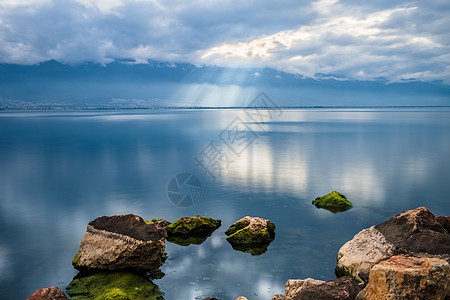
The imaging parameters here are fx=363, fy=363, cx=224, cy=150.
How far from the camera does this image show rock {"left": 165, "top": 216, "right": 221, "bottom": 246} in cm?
1963

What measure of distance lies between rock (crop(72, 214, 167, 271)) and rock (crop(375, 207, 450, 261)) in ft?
30.6

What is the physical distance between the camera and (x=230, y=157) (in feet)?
182

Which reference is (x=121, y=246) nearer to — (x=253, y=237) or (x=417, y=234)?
(x=253, y=237)

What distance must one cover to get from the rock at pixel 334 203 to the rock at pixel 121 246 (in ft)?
48.2

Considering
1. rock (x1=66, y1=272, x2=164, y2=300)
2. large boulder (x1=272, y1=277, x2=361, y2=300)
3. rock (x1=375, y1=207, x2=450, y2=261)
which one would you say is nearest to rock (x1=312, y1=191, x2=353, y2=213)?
rock (x1=375, y1=207, x2=450, y2=261)

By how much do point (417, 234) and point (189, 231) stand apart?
1139 centimetres

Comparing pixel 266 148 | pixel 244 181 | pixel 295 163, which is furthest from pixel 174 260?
pixel 266 148

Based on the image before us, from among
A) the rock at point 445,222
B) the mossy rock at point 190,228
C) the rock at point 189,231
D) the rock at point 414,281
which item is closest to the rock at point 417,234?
the rock at point 445,222

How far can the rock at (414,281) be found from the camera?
864 cm

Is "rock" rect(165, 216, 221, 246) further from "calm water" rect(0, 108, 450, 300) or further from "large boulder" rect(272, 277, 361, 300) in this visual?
"large boulder" rect(272, 277, 361, 300)

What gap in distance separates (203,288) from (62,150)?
57.1 m

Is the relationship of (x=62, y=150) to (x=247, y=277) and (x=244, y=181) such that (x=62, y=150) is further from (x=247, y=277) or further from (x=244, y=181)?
(x=247, y=277)

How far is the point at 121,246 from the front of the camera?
14.3m

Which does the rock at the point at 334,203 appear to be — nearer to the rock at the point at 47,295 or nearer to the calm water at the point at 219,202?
the calm water at the point at 219,202
